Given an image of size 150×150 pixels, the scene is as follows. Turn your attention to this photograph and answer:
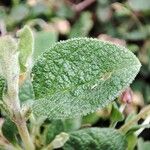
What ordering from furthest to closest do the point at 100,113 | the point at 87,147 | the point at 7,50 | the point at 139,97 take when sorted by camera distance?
the point at 139,97 < the point at 100,113 < the point at 87,147 < the point at 7,50

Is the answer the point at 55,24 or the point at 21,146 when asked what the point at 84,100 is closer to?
the point at 21,146

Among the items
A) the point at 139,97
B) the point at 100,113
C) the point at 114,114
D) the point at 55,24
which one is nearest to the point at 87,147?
the point at 114,114

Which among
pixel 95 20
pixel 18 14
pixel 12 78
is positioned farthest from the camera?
pixel 95 20

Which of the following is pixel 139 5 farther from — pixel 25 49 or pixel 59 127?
pixel 25 49

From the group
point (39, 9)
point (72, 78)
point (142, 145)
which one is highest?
point (72, 78)

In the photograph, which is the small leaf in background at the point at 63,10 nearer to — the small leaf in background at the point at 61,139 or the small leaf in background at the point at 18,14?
the small leaf in background at the point at 18,14

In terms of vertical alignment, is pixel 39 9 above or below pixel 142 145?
above

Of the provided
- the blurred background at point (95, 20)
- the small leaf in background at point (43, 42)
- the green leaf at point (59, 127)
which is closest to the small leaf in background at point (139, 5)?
the blurred background at point (95, 20)

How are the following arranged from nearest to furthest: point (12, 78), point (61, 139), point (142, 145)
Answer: point (12, 78), point (61, 139), point (142, 145)

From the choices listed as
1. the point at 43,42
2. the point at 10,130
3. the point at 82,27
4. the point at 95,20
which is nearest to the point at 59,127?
the point at 10,130
